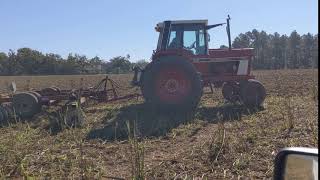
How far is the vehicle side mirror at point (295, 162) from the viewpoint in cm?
161

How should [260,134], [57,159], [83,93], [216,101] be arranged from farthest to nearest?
[216,101] → [83,93] → [260,134] → [57,159]

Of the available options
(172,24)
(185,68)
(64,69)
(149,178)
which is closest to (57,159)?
(149,178)

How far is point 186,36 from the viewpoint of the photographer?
448 inches

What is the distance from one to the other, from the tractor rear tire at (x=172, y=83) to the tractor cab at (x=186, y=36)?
2.07 ft

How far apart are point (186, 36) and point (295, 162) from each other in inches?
382

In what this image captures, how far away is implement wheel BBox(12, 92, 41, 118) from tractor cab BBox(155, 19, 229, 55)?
2.99 meters

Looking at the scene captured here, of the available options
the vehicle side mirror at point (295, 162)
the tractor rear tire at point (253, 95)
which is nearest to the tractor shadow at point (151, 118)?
the tractor rear tire at point (253, 95)

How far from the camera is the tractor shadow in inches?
324

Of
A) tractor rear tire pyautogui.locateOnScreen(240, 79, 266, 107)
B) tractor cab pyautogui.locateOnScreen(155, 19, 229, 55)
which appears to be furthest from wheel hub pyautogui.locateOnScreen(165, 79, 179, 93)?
tractor rear tire pyautogui.locateOnScreen(240, 79, 266, 107)

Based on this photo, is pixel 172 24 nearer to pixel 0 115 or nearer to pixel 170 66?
pixel 170 66

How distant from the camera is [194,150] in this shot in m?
6.66

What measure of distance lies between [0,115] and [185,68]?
151 inches

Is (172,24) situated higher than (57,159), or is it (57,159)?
(172,24)

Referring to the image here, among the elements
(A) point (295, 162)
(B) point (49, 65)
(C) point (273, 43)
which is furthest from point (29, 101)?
(C) point (273, 43)
